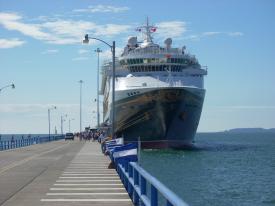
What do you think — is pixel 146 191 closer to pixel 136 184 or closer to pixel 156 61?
pixel 136 184

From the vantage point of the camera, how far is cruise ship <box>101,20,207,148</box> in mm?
51531

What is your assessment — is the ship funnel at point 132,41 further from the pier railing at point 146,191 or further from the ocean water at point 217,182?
the pier railing at point 146,191

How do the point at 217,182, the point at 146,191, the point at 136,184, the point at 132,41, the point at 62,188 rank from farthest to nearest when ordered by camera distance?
the point at 132,41, the point at 217,182, the point at 62,188, the point at 136,184, the point at 146,191

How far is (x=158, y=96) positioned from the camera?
51156 millimetres

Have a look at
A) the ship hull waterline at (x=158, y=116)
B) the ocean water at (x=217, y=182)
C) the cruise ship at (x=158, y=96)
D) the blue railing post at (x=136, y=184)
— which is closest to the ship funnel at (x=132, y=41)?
the cruise ship at (x=158, y=96)

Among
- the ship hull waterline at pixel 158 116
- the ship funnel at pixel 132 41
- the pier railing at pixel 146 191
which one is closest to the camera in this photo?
the pier railing at pixel 146 191

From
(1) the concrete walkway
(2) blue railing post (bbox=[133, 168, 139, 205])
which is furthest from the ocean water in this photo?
(2) blue railing post (bbox=[133, 168, 139, 205])

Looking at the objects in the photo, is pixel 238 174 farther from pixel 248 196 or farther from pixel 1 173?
pixel 1 173

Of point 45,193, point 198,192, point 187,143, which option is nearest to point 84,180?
point 45,193

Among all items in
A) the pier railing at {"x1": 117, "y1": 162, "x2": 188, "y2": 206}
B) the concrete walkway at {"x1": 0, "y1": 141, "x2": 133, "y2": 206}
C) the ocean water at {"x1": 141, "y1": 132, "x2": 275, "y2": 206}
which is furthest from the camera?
the ocean water at {"x1": 141, "y1": 132, "x2": 275, "y2": 206}

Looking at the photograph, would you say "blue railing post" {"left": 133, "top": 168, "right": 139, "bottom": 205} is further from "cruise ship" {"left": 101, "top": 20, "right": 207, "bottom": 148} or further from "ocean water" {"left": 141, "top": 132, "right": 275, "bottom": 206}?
"cruise ship" {"left": 101, "top": 20, "right": 207, "bottom": 148}

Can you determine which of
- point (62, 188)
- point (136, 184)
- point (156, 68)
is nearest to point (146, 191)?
point (136, 184)

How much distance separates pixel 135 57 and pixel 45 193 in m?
45.2

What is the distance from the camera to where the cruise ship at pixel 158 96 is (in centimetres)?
5153
